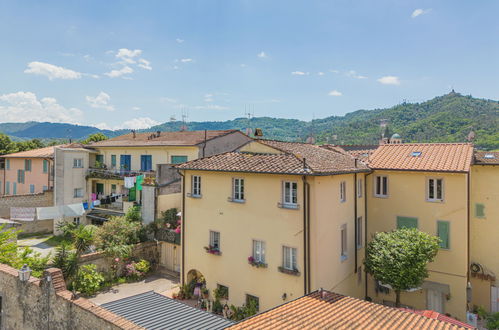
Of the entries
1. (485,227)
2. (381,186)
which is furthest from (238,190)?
(485,227)

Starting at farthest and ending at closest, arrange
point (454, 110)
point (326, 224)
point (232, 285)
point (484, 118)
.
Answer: point (454, 110) → point (484, 118) → point (232, 285) → point (326, 224)

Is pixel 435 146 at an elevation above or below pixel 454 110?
below

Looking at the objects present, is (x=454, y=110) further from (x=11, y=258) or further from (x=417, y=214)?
(x=11, y=258)

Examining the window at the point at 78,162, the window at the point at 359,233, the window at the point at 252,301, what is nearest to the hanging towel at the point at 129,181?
the window at the point at 78,162

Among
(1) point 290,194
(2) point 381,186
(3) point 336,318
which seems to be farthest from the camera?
(2) point 381,186

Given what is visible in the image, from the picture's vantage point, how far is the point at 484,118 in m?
95.6

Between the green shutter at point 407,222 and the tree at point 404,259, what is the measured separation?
1.95 m

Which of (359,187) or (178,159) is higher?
(178,159)

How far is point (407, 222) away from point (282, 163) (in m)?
8.57

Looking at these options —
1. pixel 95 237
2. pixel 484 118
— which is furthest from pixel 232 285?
pixel 484 118

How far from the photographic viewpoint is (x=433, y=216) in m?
16.7

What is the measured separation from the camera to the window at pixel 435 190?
54.0 feet

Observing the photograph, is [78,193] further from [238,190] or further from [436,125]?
[436,125]

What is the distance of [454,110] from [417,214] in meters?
122
